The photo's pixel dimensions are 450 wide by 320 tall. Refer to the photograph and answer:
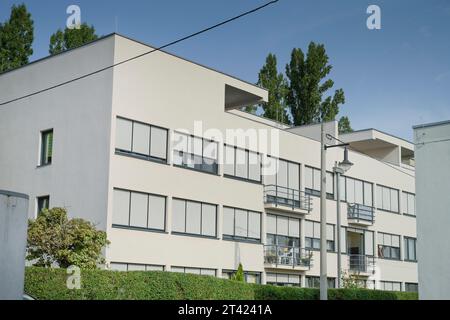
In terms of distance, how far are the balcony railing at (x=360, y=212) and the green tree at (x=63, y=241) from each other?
24397 mm

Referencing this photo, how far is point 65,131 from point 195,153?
262 inches

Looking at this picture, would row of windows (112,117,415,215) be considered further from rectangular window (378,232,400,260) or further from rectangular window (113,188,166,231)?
rectangular window (378,232,400,260)

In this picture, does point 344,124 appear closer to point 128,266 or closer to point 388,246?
point 388,246

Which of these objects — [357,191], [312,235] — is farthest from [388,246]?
[312,235]

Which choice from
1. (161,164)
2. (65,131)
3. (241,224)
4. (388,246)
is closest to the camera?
(65,131)

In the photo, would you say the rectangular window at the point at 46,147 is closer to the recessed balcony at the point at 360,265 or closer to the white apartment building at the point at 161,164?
the white apartment building at the point at 161,164

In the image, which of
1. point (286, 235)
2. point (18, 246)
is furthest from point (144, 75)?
point (18, 246)

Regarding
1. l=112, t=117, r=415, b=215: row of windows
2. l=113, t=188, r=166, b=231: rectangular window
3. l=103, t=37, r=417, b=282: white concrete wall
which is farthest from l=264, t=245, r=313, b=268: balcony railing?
l=113, t=188, r=166, b=231: rectangular window

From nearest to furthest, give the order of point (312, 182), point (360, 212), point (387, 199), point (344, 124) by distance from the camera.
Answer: point (312, 182) < point (360, 212) < point (387, 199) < point (344, 124)

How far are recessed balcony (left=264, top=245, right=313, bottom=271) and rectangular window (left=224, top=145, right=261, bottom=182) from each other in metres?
4.13

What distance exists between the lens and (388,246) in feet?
182

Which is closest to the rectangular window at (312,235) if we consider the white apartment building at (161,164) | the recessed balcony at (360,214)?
the white apartment building at (161,164)

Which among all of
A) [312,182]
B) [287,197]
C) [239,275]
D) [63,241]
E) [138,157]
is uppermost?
[312,182]

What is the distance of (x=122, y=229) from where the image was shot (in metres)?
33.3
